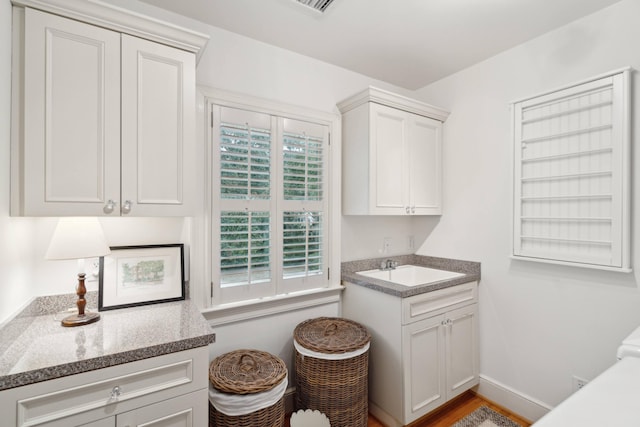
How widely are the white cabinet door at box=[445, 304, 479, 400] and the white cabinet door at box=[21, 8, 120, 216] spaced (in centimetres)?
222

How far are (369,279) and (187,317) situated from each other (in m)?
1.26

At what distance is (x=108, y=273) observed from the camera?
1604 millimetres

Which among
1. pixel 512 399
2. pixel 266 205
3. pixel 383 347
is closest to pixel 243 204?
pixel 266 205

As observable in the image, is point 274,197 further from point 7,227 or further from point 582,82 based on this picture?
point 582,82

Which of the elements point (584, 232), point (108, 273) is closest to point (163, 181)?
point (108, 273)

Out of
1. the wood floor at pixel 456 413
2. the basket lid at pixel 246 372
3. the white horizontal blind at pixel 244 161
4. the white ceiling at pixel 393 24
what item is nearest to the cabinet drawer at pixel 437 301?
the wood floor at pixel 456 413

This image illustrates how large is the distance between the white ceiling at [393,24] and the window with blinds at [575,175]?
1.50 ft

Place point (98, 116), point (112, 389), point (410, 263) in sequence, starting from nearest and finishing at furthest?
1. point (112, 389)
2. point (98, 116)
3. point (410, 263)

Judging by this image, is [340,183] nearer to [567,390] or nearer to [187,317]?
[187,317]

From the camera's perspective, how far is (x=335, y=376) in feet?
5.93

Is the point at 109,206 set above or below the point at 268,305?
above

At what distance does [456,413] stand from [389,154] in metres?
1.91

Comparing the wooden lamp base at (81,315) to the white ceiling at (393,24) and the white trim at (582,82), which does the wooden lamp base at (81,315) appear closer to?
the white ceiling at (393,24)

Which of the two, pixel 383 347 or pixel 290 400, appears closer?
pixel 383 347
